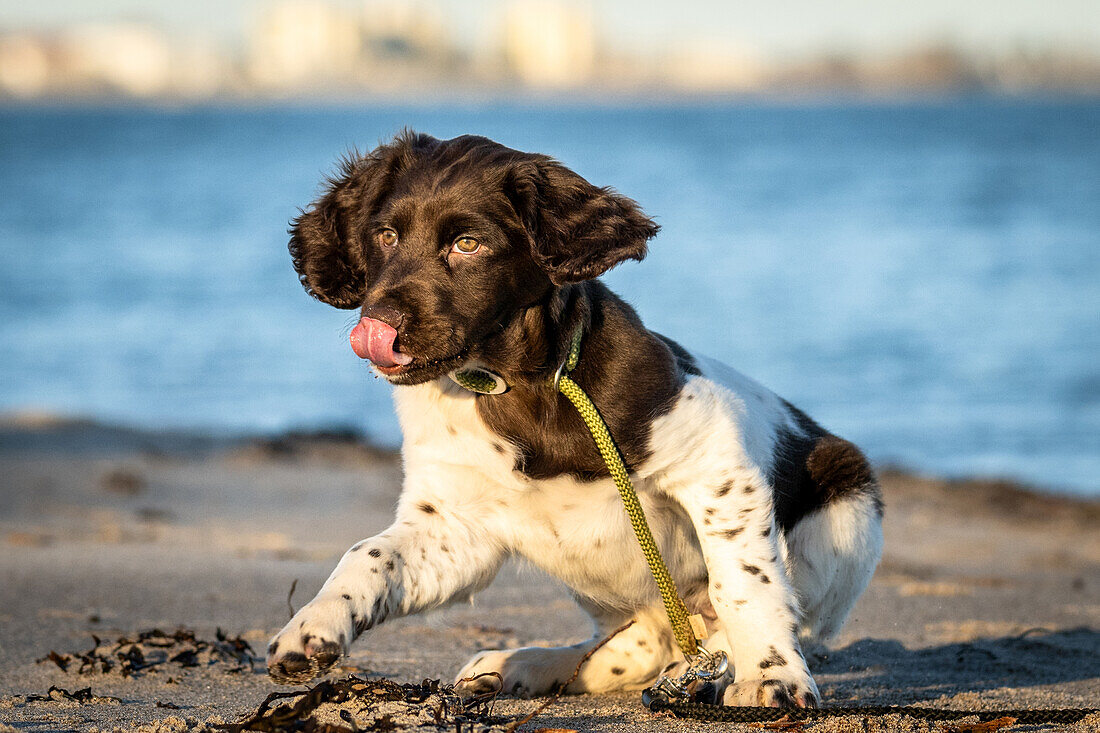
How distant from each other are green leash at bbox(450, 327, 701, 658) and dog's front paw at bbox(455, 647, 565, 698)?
1.36 feet

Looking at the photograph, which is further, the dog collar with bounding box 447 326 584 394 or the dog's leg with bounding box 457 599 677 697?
the dog's leg with bounding box 457 599 677 697

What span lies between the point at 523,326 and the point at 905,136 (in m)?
72.9

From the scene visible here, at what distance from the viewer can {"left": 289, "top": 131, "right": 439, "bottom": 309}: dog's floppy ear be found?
386 centimetres

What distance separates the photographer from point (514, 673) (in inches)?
151

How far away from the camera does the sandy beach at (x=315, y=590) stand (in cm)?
367

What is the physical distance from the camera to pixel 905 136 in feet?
238

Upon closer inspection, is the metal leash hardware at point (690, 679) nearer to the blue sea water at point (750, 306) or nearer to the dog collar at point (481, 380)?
the dog collar at point (481, 380)

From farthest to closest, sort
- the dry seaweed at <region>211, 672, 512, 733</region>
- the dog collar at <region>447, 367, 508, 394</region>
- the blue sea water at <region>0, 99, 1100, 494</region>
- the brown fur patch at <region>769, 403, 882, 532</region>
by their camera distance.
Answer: the blue sea water at <region>0, 99, 1100, 494</region> → the brown fur patch at <region>769, 403, 882, 532</region> → the dog collar at <region>447, 367, 508, 394</region> → the dry seaweed at <region>211, 672, 512, 733</region>

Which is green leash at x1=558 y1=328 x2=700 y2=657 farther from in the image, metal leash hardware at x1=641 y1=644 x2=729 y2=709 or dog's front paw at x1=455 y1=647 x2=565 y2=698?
dog's front paw at x1=455 y1=647 x2=565 y2=698

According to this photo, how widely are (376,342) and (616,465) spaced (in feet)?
2.35

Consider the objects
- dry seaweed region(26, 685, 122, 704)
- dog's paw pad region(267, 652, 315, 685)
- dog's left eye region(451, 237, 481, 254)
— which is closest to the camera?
dog's paw pad region(267, 652, 315, 685)

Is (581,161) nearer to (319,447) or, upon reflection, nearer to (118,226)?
(118,226)

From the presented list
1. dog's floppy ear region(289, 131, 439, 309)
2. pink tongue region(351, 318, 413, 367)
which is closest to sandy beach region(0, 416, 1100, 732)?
pink tongue region(351, 318, 413, 367)

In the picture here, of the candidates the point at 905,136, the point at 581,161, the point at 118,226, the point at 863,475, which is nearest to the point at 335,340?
the point at 863,475
